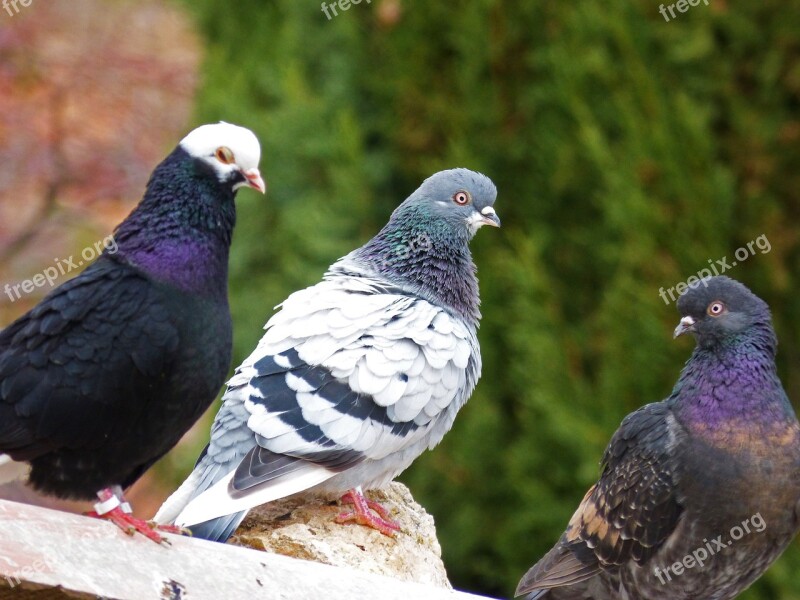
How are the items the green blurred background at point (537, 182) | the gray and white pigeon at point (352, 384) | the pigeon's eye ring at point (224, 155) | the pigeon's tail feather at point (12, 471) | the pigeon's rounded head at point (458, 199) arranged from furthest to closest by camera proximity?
1. the green blurred background at point (537, 182)
2. the pigeon's rounded head at point (458, 199)
3. the gray and white pigeon at point (352, 384)
4. the pigeon's eye ring at point (224, 155)
5. the pigeon's tail feather at point (12, 471)

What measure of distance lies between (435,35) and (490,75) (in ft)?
1.79

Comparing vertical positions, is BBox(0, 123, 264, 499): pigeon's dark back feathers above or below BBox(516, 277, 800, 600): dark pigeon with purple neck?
above

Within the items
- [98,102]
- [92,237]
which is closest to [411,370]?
[98,102]

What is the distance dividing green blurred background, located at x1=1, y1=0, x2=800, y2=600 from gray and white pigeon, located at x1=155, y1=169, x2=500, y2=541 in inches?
85.6

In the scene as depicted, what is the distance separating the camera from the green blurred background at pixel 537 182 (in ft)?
21.5

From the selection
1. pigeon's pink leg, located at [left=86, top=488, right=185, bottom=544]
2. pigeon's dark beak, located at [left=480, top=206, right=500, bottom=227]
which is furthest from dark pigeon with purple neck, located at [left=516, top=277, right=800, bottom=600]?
pigeon's pink leg, located at [left=86, top=488, right=185, bottom=544]

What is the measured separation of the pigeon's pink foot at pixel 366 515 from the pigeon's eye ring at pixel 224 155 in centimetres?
127

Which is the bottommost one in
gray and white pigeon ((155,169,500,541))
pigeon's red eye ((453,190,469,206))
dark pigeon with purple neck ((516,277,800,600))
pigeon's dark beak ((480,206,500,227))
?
dark pigeon with purple neck ((516,277,800,600))

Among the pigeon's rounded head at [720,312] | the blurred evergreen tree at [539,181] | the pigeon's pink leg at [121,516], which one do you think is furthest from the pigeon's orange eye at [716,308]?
the blurred evergreen tree at [539,181]

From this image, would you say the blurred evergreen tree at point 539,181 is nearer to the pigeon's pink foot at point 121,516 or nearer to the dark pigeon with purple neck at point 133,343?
the dark pigeon with purple neck at point 133,343

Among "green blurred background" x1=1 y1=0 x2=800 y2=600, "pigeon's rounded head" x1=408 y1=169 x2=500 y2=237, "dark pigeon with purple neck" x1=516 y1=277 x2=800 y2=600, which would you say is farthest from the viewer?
"green blurred background" x1=1 y1=0 x2=800 y2=600

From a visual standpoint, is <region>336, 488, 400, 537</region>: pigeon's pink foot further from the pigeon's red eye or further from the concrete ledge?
the pigeon's red eye

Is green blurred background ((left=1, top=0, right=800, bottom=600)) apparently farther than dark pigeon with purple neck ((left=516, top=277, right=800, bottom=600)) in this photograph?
Yes

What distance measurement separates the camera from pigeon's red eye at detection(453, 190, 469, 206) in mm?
4738
